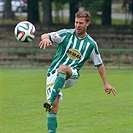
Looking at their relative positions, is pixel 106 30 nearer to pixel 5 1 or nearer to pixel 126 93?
pixel 5 1

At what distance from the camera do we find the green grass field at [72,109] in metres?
11.8

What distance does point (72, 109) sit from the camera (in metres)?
15.0

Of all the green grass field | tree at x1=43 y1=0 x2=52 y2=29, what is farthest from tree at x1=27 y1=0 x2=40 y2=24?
the green grass field

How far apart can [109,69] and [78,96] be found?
15.9 meters

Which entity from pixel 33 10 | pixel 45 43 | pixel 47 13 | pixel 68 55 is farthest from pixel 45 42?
pixel 33 10

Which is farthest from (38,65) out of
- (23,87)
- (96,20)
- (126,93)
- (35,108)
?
(35,108)

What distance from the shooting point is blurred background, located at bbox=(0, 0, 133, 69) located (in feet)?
120

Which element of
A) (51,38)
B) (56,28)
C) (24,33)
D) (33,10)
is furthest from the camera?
(33,10)

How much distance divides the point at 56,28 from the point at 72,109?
24.9 meters

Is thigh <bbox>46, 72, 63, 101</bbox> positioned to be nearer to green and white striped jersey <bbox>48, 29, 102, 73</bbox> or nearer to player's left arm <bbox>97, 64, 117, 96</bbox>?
green and white striped jersey <bbox>48, 29, 102, 73</bbox>

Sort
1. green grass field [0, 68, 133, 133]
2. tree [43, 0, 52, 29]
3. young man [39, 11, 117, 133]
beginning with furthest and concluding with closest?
tree [43, 0, 52, 29]
green grass field [0, 68, 133, 133]
young man [39, 11, 117, 133]

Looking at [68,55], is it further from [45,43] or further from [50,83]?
[45,43]

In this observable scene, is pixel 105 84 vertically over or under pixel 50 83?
under

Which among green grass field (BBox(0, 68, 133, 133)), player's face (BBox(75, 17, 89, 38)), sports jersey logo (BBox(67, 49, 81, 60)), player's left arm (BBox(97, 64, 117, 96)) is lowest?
green grass field (BBox(0, 68, 133, 133))
